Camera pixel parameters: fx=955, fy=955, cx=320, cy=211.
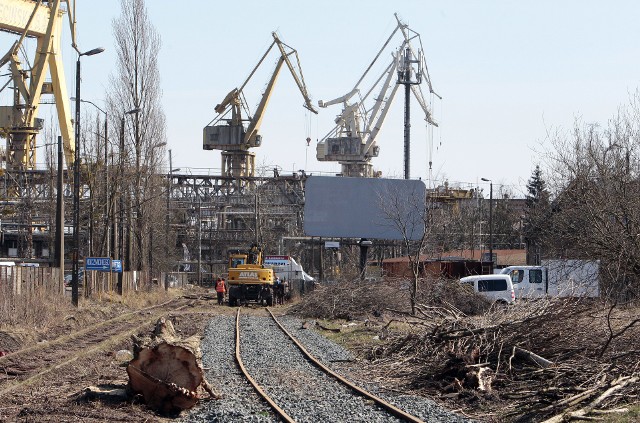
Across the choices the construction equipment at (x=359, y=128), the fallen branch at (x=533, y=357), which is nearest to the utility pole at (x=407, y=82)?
the construction equipment at (x=359, y=128)

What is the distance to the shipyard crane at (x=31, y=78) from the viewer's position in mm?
69688

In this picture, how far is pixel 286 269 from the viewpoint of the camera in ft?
207

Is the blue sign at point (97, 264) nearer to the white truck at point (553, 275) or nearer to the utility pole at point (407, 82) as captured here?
the white truck at point (553, 275)

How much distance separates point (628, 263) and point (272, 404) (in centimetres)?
1603

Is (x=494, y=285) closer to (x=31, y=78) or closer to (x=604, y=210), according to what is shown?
(x=604, y=210)

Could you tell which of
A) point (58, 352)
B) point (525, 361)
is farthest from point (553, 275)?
point (525, 361)

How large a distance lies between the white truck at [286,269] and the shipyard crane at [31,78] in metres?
14.5

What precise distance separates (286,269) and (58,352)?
128 ft

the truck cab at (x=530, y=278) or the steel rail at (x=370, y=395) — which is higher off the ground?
the truck cab at (x=530, y=278)

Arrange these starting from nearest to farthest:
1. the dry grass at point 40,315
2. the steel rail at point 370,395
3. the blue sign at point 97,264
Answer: the steel rail at point 370,395 < the dry grass at point 40,315 < the blue sign at point 97,264

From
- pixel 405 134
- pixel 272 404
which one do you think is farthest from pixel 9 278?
pixel 405 134

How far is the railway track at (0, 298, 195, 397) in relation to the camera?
18953 mm

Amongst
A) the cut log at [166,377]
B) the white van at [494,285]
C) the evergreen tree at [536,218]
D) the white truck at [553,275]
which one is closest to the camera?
the cut log at [166,377]

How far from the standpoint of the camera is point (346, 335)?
1181 inches
